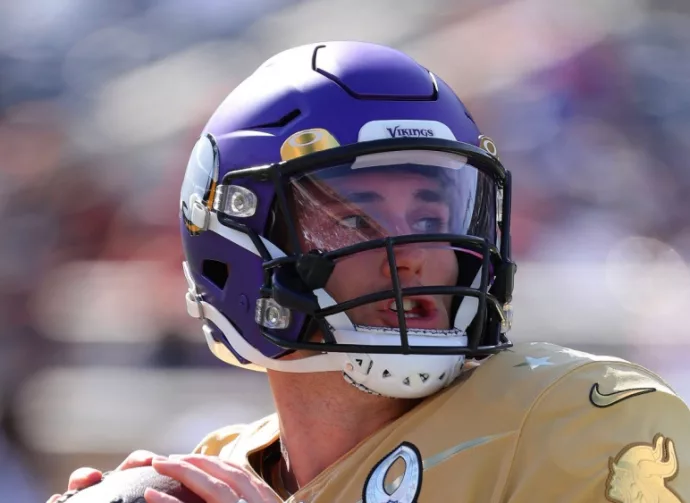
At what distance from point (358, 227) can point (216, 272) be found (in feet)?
1.12

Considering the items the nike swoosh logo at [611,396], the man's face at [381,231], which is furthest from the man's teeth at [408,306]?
the nike swoosh logo at [611,396]

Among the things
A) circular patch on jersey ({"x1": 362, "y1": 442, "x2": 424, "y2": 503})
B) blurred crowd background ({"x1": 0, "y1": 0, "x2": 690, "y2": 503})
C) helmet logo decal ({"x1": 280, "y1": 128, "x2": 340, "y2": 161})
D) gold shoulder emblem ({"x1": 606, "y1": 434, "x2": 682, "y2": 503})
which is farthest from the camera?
blurred crowd background ({"x1": 0, "y1": 0, "x2": 690, "y2": 503})

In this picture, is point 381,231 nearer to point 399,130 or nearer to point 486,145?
point 399,130

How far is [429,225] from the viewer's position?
4.69 feet

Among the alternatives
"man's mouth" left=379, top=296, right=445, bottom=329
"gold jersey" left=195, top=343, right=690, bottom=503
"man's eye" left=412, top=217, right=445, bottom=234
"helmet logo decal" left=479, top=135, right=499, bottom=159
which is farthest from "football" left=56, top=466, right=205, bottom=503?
"helmet logo decal" left=479, top=135, right=499, bottom=159

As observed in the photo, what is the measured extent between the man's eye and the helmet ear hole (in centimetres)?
38

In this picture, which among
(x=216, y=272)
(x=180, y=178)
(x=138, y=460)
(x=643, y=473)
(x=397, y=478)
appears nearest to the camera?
(x=643, y=473)

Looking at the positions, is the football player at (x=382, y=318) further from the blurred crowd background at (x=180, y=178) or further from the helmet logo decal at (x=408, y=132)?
the blurred crowd background at (x=180, y=178)

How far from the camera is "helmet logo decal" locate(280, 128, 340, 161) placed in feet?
4.75

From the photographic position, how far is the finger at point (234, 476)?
1.31 m

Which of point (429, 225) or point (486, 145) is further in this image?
point (486, 145)

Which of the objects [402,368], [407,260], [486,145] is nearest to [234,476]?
[402,368]

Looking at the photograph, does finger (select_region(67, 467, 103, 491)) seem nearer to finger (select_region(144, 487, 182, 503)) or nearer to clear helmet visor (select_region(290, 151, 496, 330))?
finger (select_region(144, 487, 182, 503))

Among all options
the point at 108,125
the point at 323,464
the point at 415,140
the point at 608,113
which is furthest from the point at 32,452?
the point at 608,113
